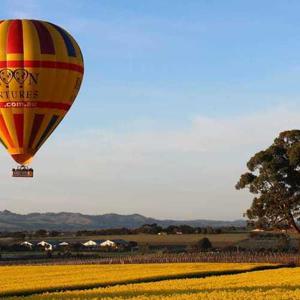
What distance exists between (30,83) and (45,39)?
123 inches

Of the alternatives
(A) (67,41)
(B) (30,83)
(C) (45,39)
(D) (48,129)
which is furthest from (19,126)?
(A) (67,41)

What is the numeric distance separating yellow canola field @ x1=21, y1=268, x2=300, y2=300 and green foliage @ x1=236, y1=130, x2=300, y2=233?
1370 inches

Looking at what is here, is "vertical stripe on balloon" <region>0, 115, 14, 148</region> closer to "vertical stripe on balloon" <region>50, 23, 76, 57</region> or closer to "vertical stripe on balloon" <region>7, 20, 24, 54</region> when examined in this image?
"vertical stripe on balloon" <region>7, 20, 24, 54</region>

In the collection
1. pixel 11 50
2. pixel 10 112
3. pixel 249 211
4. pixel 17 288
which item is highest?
pixel 11 50

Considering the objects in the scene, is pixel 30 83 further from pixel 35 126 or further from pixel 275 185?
pixel 275 185

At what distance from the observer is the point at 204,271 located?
63312 mm

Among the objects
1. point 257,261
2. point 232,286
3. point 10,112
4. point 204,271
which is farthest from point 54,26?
point 257,261

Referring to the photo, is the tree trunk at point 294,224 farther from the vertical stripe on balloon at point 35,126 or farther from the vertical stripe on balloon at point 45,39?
the vertical stripe on balloon at point 45,39

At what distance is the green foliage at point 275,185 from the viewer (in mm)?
84125

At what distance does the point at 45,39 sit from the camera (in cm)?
4700

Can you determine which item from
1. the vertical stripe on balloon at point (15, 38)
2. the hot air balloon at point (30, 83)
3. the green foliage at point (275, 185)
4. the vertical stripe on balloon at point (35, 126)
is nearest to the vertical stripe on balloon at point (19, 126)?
the hot air balloon at point (30, 83)

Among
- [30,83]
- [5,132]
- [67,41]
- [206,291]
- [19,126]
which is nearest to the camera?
[206,291]

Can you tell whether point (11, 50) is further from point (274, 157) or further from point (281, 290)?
point (274, 157)

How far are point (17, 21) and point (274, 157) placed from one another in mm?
44938
